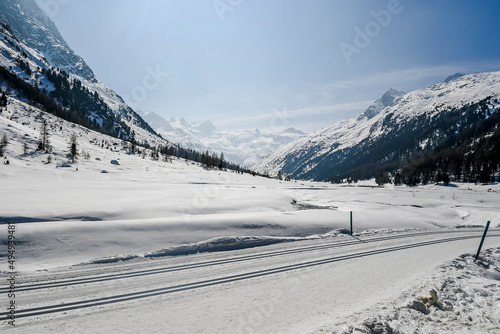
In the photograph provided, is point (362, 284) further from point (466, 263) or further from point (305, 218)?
point (305, 218)

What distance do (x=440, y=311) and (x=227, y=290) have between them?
20.2 feet

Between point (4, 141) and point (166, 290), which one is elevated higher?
point (4, 141)

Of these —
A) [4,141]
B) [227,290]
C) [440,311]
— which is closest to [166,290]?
[227,290]

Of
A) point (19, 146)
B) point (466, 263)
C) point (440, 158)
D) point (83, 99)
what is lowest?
point (466, 263)

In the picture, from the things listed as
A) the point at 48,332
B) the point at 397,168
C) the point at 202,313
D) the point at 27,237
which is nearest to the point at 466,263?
the point at 202,313

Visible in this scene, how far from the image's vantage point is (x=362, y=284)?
8.66 m

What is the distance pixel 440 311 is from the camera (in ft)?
23.0

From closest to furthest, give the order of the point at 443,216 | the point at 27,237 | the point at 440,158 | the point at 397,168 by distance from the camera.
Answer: the point at 27,237, the point at 443,216, the point at 440,158, the point at 397,168

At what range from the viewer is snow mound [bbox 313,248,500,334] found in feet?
19.7

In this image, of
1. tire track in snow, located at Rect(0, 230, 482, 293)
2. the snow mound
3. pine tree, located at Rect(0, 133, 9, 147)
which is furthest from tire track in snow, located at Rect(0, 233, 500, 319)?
pine tree, located at Rect(0, 133, 9, 147)

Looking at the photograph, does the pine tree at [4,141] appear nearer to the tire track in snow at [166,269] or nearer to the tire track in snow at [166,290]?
the tire track in snow at [166,269]

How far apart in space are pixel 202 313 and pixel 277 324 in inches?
76.8

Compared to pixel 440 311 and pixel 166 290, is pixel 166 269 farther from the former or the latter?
pixel 440 311

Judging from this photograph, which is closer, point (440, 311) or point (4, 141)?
point (440, 311)
